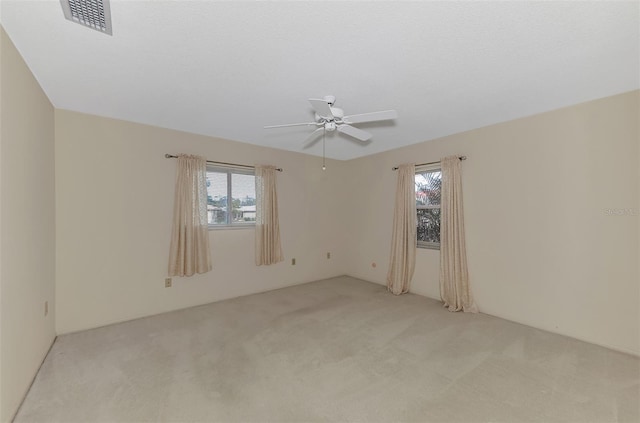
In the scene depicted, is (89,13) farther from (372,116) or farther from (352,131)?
(352,131)

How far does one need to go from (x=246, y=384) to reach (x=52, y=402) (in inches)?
51.9

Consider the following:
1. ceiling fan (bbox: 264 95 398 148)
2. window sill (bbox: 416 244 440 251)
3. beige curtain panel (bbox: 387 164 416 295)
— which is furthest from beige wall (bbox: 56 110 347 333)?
window sill (bbox: 416 244 440 251)

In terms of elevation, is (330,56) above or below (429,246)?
above

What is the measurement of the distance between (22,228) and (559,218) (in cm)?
495

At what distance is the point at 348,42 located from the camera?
6.02 feet

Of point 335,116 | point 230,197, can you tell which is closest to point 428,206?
point 335,116

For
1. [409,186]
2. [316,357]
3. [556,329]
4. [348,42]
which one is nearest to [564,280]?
[556,329]

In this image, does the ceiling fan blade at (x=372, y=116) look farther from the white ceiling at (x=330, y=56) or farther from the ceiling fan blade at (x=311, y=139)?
the ceiling fan blade at (x=311, y=139)

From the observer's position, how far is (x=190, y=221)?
3.70m

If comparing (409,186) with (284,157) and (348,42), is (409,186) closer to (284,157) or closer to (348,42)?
(284,157)

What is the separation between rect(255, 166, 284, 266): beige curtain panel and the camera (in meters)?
4.41

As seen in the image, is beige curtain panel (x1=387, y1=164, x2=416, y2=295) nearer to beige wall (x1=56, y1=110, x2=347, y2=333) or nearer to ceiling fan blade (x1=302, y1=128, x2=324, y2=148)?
ceiling fan blade (x1=302, y1=128, x2=324, y2=148)

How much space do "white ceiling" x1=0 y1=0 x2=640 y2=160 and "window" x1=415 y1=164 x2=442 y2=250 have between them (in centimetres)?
131

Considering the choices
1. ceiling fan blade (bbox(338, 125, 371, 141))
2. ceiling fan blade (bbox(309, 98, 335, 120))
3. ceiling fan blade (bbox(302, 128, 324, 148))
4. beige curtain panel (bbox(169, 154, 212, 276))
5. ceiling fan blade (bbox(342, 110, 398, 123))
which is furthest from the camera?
ceiling fan blade (bbox(302, 128, 324, 148))
